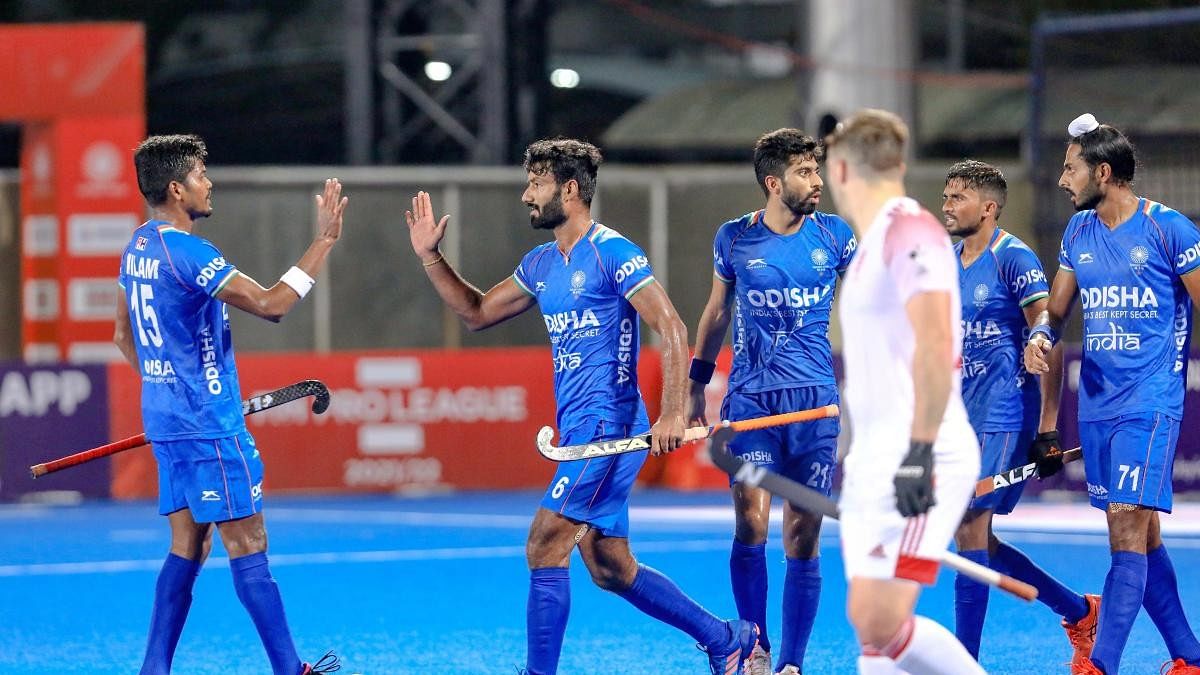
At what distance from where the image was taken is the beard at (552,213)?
7.36m

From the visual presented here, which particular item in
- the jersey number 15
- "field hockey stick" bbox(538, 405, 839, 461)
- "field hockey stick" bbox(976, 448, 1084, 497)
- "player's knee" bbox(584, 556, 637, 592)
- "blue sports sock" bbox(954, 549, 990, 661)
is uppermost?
the jersey number 15

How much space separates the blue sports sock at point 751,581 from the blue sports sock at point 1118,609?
4.67 ft

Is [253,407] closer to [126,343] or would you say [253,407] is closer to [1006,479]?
[126,343]

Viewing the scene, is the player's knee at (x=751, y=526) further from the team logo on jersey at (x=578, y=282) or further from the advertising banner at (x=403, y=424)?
the advertising banner at (x=403, y=424)

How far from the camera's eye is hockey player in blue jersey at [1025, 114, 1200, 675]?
24.3 feet

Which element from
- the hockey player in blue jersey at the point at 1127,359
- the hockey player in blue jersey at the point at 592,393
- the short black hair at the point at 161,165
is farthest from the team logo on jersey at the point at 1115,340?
the short black hair at the point at 161,165

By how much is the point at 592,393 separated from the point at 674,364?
1.16ft

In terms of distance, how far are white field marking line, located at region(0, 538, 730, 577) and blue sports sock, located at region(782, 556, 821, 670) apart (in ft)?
15.6

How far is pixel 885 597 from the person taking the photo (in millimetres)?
5617

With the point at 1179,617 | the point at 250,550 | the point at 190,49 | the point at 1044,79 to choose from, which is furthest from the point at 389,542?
the point at 190,49

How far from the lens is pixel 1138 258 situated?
7.49 meters

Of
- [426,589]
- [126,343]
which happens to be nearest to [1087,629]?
[426,589]

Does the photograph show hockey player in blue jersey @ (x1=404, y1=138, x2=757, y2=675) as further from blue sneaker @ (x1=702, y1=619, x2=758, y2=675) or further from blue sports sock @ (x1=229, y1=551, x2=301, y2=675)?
blue sports sock @ (x1=229, y1=551, x2=301, y2=675)

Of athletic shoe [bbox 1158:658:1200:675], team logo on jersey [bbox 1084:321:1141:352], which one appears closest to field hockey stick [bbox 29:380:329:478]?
team logo on jersey [bbox 1084:321:1141:352]
